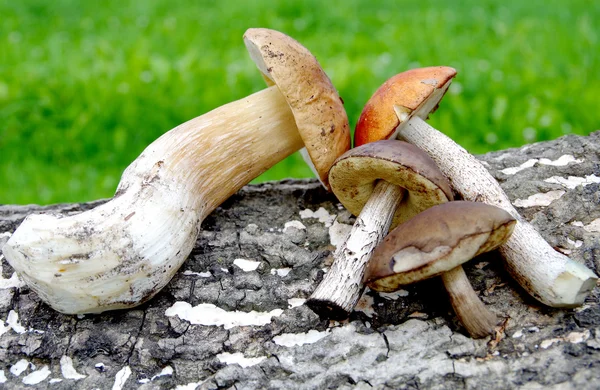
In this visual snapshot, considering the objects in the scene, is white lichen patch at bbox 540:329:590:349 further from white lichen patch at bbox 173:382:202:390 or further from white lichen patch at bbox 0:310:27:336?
white lichen patch at bbox 0:310:27:336

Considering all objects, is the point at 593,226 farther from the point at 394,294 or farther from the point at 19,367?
the point at 19,367

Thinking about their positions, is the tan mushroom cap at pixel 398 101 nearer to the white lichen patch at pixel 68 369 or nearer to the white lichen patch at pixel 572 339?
the white lichen patch at pixel 572 339

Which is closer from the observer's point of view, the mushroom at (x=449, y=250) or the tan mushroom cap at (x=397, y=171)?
the mushroom at (x=449, y=250)

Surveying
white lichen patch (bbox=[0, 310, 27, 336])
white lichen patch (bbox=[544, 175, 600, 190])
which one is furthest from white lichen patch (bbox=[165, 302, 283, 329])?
white lichen patch (bbox=[544, 175, 600, 190])

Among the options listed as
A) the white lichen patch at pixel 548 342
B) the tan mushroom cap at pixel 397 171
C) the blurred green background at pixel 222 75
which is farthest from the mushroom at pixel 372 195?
the blurred green background at pixel 222 75

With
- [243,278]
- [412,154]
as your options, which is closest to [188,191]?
[243,278]

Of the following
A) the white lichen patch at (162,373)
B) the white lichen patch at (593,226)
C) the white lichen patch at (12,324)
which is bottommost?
the white lichen patch at (12,324)
